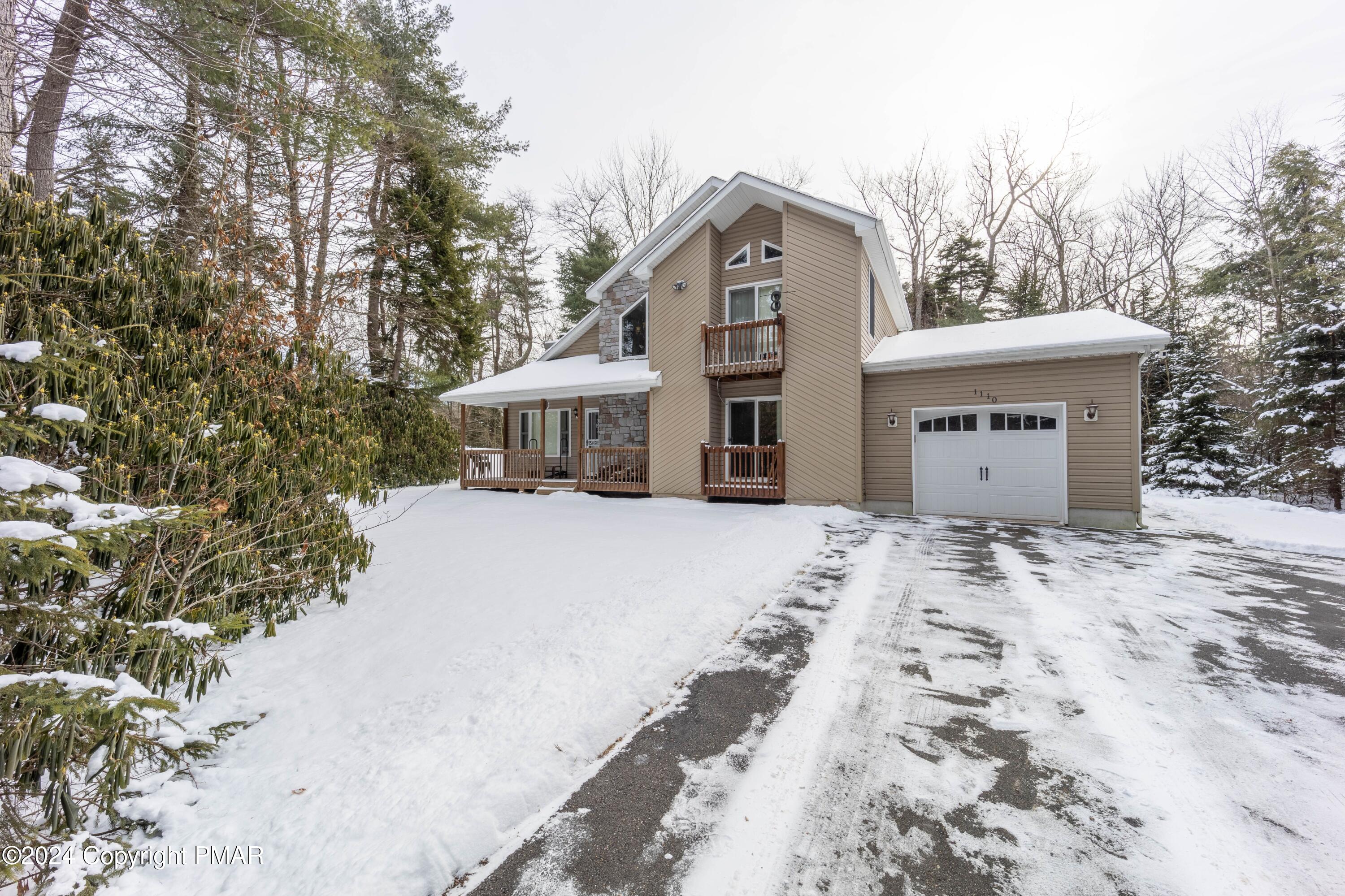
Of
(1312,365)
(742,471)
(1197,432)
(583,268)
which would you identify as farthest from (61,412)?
(1197,432)

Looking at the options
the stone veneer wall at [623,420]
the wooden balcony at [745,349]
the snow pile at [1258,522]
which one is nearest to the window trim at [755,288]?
the wooden balcony at [745,349]

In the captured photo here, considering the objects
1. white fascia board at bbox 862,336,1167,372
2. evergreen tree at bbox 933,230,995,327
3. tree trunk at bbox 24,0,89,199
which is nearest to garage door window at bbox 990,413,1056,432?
white fascia board at bbox 862,336,1167,372

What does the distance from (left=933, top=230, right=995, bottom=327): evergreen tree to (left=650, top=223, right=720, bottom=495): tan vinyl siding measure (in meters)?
13.4

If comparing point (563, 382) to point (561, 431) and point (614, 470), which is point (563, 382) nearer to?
point (561, 431)

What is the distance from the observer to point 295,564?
13.4 feet

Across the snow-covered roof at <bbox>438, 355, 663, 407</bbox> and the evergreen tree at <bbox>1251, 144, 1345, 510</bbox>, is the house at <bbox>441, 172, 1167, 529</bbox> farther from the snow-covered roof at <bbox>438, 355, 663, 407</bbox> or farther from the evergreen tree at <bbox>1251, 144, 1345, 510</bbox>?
the evergreen tree at <bbox>1251, 144, 1345, 510</bbox>

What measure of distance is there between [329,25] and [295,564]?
5.45 m

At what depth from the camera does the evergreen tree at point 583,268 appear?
65.3ft

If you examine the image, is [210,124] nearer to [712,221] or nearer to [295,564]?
[295,564]

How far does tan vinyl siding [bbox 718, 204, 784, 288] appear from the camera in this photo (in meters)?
10.6

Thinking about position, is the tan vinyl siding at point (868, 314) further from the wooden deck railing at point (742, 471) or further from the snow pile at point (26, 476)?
the snow pile at point (26, 476)

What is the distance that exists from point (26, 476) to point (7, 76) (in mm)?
4015

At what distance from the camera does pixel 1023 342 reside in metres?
8.79

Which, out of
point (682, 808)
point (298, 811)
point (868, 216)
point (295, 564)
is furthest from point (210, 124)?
point (868, 216)
